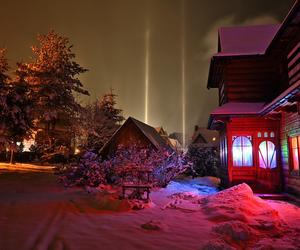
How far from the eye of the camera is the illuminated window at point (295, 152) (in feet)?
37.6

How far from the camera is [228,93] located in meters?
15.5

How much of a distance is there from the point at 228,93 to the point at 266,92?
1.99 m

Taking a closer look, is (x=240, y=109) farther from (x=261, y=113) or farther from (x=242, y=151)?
(x=242, y=151)

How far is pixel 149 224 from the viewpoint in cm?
704

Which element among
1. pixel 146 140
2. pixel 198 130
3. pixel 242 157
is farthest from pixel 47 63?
pixel 198 130

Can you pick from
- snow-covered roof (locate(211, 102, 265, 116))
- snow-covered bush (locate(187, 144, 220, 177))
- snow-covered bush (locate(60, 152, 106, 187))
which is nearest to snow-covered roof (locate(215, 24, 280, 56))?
snow-covered roof (locate(211, 102, 265, 116))

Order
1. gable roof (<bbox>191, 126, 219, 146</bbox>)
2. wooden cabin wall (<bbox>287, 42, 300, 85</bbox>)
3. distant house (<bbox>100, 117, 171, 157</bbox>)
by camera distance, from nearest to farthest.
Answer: wooden cabin wall (<bbox>287, 42, 300, 85</bbox>), distant house (<bbox>100, 117, 171, 157</bbox>), gable roof (<bbox>191, 126, 219, 146</bbox>)

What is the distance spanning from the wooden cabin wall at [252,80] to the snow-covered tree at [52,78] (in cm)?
1763

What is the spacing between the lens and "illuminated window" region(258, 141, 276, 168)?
45.7 feet

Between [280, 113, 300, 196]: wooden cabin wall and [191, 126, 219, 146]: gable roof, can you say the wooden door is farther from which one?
[191, 126, 219, 146]: gable roof

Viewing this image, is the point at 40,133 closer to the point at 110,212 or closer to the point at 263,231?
the point at 110,212

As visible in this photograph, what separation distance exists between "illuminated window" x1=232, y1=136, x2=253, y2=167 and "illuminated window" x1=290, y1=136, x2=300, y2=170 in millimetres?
2499

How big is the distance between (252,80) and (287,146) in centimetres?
450

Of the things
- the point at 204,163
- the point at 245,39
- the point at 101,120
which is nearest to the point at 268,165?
the point at 245,39
